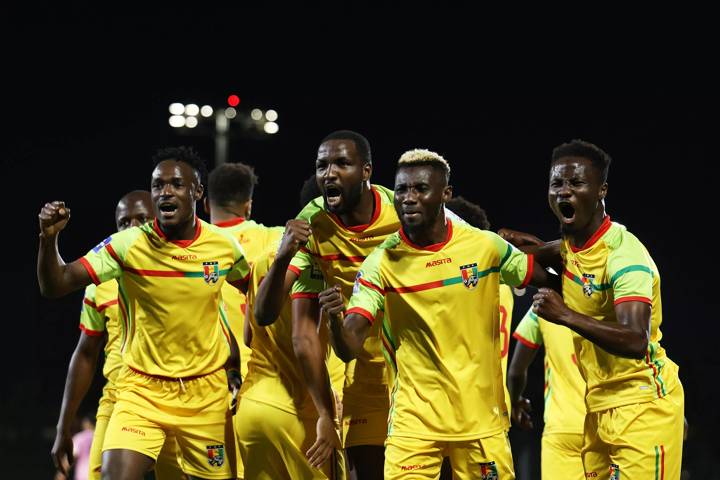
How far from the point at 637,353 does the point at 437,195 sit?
3.92ft

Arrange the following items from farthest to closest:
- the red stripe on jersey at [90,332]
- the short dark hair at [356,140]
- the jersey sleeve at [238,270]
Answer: the red stripe on jersey at [90,332]
the jersey sleeve at [238,270]
the short dark hair at [356,140]

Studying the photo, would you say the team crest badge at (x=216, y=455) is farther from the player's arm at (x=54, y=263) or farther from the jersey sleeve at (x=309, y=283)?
the player's arm at (x=54, y=263)

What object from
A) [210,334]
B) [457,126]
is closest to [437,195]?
[210,334]

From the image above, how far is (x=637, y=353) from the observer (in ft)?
14.6

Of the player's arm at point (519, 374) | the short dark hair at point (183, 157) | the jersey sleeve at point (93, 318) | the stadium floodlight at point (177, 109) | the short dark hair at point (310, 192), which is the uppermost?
the stadium floodlight at point (177, 109)

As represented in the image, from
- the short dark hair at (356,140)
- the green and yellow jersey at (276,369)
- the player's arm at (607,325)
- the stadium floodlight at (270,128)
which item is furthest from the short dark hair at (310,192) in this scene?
the stadium floodlight at (270,128)

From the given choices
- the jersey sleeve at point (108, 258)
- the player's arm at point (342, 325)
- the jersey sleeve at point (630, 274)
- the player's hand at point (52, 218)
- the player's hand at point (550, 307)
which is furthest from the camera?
the jersey sleeve at point (108, 258)

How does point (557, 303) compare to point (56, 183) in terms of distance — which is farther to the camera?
point (56, 183)

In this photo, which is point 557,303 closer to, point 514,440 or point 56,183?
point 514,440

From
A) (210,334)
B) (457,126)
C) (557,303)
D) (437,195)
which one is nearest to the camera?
(557,303)

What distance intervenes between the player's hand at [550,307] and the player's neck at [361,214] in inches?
51.6

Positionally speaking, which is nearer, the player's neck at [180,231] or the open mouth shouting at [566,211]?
the open mouth shouting at [566,211]

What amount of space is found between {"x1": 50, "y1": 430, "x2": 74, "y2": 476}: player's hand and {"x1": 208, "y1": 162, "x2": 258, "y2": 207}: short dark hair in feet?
8.08

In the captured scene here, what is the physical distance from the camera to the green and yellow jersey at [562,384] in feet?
20.6
